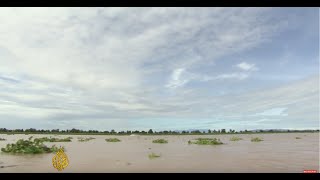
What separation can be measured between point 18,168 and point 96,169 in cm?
238

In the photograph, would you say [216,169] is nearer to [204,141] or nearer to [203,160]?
[203,160]

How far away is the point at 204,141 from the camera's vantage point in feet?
67.3

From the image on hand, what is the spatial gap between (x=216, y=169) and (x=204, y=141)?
34.7 ft

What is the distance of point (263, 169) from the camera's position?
9664 millimetres
